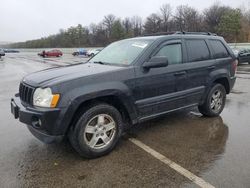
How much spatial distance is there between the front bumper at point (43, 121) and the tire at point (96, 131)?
0.86ft

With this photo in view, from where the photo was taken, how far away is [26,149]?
4.12 m

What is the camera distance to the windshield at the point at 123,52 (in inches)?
174

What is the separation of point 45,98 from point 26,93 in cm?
57

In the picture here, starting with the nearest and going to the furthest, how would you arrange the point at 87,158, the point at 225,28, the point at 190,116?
1. the point at 87,158
2. the point at 190,116
3. the point at 225,28

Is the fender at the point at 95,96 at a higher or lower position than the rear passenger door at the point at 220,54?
lower

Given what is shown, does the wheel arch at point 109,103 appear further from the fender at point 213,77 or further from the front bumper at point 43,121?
the fender at point 213,77

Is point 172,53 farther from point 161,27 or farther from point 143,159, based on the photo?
point 161,27

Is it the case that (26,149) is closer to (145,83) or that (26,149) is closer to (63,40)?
(145,83)

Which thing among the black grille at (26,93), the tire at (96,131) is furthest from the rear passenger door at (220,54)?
the black grille at (26,93)

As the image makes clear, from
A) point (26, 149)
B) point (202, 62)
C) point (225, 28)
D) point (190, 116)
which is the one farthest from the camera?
point (225, 28)

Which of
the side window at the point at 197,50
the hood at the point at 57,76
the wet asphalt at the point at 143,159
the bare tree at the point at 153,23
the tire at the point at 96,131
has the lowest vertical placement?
the wet asphalt at the point at 143,159

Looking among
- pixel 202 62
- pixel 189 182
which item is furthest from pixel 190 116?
pixel 189 182

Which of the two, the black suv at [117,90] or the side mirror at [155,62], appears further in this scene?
the side mirror at [155,62]

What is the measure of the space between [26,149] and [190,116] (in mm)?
3495
